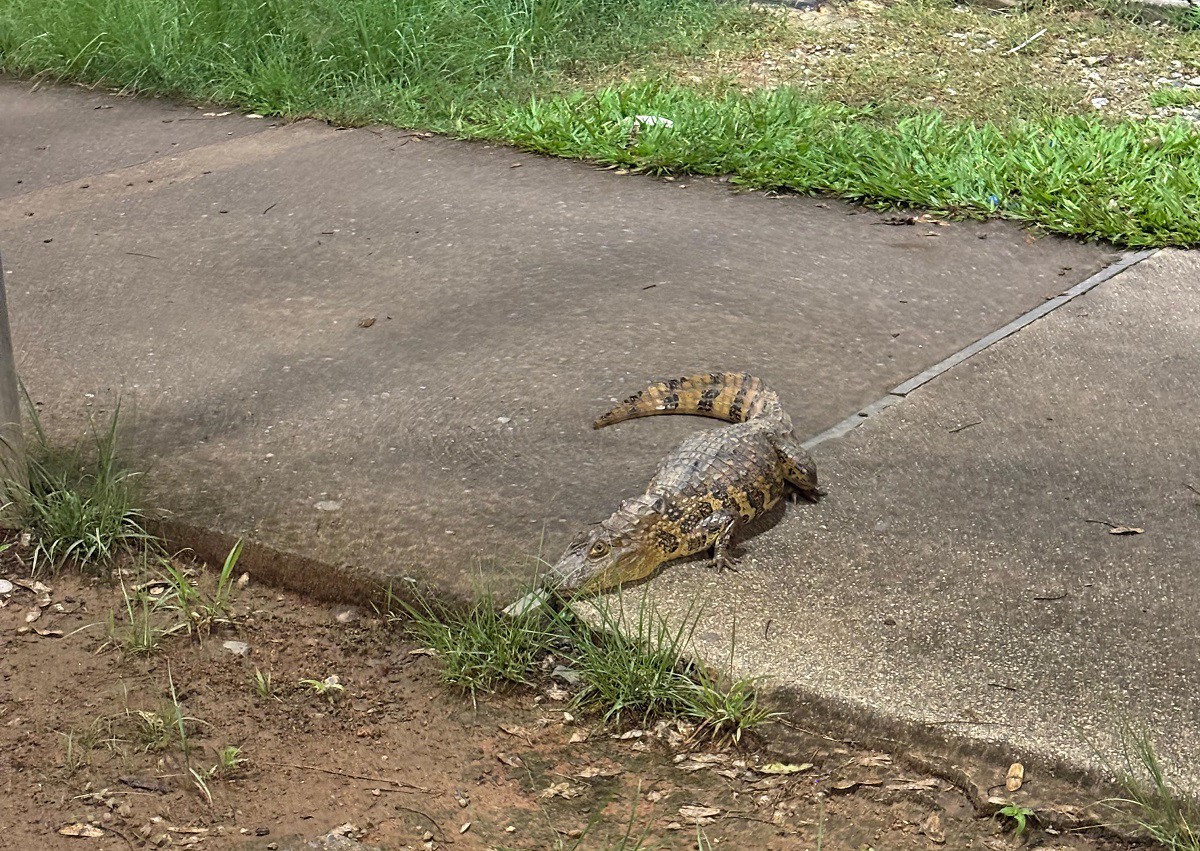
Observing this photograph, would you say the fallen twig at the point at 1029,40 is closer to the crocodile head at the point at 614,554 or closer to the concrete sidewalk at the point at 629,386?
the concrete sidewalk at the point at 629,386

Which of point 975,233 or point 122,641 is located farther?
point 975,233

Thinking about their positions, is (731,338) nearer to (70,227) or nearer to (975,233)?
(975,233)

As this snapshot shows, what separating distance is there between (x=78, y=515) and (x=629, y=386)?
1854mm

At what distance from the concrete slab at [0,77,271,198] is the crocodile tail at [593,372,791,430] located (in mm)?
4206

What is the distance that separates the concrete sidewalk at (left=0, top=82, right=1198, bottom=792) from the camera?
11.2ft

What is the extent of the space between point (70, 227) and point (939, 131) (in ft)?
14.7

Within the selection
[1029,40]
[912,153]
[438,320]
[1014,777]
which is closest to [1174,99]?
[1029,40]

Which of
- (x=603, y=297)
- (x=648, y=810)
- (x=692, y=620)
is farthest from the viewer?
(x=603, y=297)

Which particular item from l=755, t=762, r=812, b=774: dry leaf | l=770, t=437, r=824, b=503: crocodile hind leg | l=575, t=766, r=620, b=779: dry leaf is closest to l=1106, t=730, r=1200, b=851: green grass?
l=755, t=762, r=812, b=774: dry leaf

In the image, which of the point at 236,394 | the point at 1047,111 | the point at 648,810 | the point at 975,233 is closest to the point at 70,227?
the point at 236,394

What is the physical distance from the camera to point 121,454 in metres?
4.28

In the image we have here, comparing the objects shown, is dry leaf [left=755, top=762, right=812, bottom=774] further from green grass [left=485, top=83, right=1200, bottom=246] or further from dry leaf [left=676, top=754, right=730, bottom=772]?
green grass [left=485, top=83, right=1200, bottom=246]

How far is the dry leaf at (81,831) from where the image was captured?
2.93 m

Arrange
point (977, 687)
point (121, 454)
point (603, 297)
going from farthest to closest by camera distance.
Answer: point (603, 297), point (121, 454), point (977, 687)
